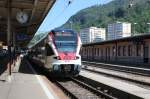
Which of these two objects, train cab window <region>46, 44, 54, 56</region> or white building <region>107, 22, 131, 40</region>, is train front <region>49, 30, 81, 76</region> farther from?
white building <region>107, 22, 131, 40</region>

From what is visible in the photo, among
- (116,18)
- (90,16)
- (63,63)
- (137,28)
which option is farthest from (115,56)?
(90,16)

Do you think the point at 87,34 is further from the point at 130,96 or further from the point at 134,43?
the point at 130,96

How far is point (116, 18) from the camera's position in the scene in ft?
432

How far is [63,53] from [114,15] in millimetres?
110325

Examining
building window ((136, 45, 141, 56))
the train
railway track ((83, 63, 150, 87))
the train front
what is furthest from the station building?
the train front

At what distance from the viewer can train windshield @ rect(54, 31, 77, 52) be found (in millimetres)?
24806

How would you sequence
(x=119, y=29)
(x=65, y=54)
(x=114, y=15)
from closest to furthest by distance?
(x=65, y=54) → (x=119, y=29) → (x=114, y=15)

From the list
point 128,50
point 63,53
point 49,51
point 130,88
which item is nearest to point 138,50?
point 128,50

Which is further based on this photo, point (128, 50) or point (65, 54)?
point (128, 50)

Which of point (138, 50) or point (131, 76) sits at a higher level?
point (138, 50)

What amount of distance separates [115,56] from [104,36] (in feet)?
277

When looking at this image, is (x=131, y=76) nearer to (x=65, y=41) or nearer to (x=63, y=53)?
(x=65, y=41)

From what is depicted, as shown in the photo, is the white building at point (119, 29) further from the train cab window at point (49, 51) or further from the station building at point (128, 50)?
the train cab window at point (49, 51)

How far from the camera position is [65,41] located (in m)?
25.2
